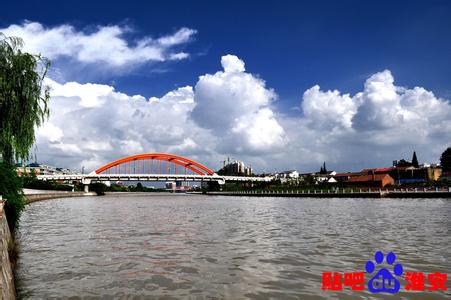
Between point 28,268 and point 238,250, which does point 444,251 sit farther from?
point 28,268

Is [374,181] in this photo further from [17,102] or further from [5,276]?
[5,276]

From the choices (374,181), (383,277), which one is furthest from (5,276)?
(374,181)

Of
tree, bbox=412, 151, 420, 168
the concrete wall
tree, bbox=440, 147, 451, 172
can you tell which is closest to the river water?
the concrete wall

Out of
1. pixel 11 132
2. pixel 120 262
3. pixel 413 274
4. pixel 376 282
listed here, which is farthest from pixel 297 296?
pixel 11 132

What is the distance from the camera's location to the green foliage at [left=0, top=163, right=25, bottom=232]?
1552cm

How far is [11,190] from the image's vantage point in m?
16.1

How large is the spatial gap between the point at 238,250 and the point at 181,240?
10.7ft

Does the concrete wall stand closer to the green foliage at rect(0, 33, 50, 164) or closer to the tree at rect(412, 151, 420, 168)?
the green foliage at rect(0, 33, 50, 164)

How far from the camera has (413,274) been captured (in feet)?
28.4

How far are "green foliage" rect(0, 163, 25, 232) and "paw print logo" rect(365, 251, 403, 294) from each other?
13843 millimetres

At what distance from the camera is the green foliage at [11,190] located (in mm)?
15523

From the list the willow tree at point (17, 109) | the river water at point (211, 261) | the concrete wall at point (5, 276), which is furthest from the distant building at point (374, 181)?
the concrete wall at point (5, 276)

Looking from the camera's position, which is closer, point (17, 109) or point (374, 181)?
point (17, 109)

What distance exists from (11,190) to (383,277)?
14738mm
